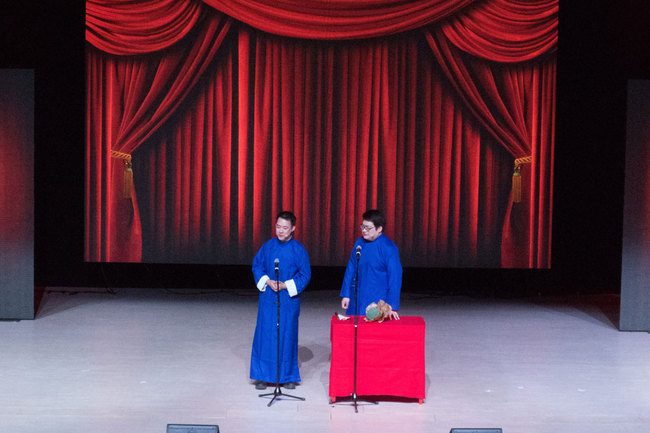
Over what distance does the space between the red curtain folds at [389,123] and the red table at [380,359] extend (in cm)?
417

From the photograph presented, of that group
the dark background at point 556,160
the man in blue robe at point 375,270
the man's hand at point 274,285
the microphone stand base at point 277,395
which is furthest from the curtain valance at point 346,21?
the microphone stand base at point 277,395

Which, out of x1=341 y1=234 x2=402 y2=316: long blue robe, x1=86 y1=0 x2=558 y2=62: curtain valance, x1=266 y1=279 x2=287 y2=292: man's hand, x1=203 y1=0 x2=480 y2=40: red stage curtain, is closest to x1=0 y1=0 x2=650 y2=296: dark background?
x1=86 y1=0 x2=558 y2=62: curtain valance

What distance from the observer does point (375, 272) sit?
5.46 meters

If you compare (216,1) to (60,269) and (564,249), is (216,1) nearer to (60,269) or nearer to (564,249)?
(60,269)

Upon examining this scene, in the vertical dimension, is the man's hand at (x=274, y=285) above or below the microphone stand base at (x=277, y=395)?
above

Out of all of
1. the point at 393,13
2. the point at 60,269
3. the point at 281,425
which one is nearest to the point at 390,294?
the point at 281,425

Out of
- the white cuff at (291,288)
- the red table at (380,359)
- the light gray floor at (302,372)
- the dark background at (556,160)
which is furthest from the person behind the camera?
the dark background at (556,160)

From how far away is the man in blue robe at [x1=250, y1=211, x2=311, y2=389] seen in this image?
5.20 m

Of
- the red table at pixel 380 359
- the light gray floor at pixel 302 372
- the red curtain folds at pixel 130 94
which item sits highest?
the red curtain folds at pixel 130 94

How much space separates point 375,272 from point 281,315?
0.82 meters

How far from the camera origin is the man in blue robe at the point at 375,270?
17.3 feet

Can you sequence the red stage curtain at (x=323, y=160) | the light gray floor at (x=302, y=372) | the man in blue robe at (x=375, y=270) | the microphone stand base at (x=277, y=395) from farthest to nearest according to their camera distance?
the red stage curtain at (x=323, y=160) < the man in blue robe at (x=375, y=270) < the microphone stand base at (x=277, y=395) < the light gray floor at (x=302, y=372)

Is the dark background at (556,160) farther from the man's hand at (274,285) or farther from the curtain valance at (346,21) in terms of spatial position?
the man's hand at (274,285)

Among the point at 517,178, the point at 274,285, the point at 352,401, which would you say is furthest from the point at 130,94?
the point at 352,401
